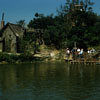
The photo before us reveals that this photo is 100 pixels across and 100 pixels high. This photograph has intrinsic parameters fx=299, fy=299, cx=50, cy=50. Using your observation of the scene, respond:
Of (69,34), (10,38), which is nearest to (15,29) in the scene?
(10,38)

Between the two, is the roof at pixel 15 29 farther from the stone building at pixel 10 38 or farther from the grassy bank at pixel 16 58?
the grassy bank at pixel 16 58

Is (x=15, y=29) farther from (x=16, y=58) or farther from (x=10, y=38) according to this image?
(x=16, y=58)

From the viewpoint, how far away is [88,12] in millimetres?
67938

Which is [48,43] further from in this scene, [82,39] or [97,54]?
[97,54]

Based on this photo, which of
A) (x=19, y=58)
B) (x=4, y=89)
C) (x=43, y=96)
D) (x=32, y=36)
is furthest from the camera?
(x=32, y=36)

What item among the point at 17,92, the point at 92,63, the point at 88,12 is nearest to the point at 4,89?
the point at 17,92

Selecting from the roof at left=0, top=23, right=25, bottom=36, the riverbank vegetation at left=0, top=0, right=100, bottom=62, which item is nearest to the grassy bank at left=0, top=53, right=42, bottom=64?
the riverbank vegetation at left=0, top=0, right=100, bottom=62

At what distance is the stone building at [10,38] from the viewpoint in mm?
63562

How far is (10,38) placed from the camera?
64.2 meters

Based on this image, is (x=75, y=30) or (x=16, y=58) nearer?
(x=16, y=58)

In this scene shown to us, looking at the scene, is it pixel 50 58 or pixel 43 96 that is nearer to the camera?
pixel 43 96

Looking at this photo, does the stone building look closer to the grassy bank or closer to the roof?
the roof

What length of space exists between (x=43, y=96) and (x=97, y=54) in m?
30.0

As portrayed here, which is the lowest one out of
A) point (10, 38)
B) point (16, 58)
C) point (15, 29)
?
point (16, 58)
